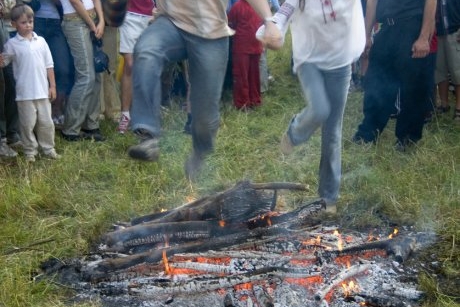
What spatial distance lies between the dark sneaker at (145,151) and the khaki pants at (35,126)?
3.11 meters

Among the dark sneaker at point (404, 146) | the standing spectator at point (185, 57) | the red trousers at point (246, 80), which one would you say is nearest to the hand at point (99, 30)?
the red trousers at point (246, 80)

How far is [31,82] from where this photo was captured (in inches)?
304

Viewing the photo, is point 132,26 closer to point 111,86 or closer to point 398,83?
point 111,86

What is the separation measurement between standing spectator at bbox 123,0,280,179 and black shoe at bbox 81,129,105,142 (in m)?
3.04

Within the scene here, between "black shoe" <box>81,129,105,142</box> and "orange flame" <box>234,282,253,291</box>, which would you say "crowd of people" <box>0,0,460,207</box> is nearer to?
"black shoe" <box>81,129,105,142</box>

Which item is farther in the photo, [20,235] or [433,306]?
[20,235]

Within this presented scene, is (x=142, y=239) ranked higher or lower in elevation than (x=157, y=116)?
lower

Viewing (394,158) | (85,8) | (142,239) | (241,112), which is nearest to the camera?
(142,239)

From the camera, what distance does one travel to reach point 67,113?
336 inches

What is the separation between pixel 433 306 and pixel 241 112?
5.16m

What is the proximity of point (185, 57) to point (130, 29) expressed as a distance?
3.56 meters

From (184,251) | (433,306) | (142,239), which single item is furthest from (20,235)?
(433,306)

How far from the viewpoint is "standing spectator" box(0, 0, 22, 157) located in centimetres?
777

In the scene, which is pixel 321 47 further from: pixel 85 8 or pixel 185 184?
pixel 85 8
